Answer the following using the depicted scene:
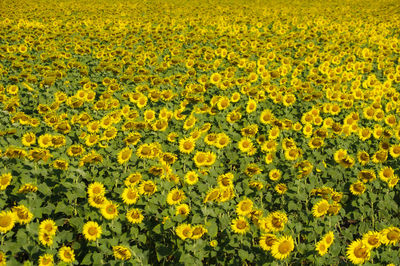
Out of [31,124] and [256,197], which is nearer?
[256,197]

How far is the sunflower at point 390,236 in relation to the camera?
3.19m

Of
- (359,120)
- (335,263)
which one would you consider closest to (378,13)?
(359,120)

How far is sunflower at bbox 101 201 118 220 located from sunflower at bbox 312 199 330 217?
235 cm

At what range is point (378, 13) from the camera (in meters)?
19.5

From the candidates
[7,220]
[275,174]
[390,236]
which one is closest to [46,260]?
[7,220]

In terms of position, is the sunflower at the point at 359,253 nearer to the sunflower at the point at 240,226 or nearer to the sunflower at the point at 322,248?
the sunflower at the point at 322,248

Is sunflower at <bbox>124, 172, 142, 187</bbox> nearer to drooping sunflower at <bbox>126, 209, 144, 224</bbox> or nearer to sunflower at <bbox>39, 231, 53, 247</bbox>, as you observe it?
drooping sunflower at <bbox>126, 209, 144, 224</bbox>

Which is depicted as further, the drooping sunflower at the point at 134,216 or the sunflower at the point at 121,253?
the drooping sunflower at the point at 134,216

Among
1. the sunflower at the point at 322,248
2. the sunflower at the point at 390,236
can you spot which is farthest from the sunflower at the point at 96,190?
the sunflower at the point at 390,236

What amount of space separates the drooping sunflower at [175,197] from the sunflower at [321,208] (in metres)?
1.59

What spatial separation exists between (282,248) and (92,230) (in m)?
2.04

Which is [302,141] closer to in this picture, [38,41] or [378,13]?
[38,41]

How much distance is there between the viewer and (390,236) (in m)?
3.21

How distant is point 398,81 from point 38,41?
38.1 ft
